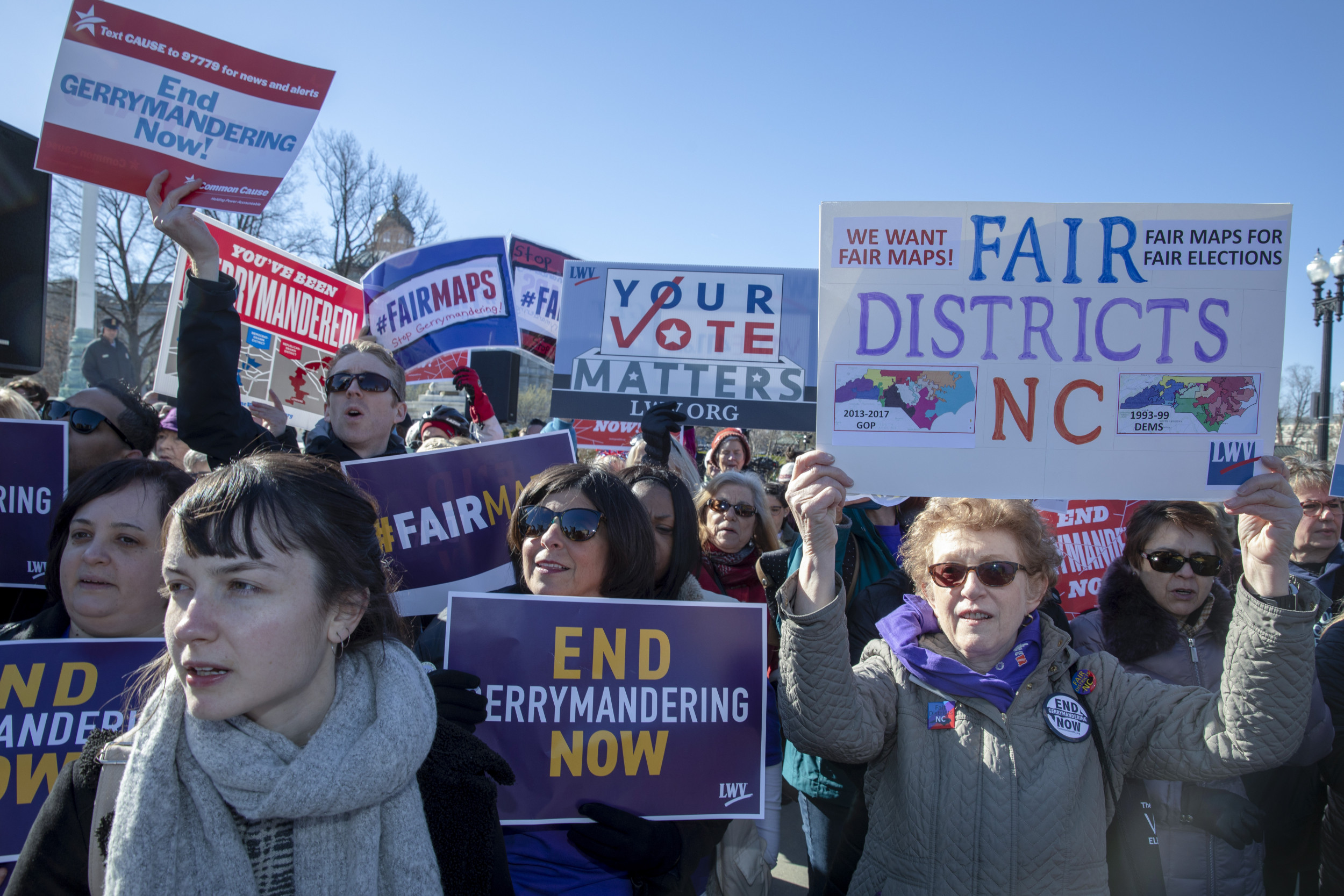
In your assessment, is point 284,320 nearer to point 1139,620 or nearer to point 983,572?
point 983,572

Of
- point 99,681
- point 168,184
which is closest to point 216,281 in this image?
point 168,184

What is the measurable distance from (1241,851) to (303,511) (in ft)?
9.52

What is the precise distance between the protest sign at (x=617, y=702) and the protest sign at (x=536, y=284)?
7789 millimetres

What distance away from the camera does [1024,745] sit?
201 cm

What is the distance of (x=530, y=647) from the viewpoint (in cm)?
227

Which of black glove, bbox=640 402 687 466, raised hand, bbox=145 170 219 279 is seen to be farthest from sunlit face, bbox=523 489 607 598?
raised hand, bbox=145 170 219 279

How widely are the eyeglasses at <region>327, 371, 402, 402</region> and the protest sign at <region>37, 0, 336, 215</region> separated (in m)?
0.71

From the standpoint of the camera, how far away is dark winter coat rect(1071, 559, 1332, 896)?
2479 mm

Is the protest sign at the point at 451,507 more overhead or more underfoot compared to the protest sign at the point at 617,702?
more overhead

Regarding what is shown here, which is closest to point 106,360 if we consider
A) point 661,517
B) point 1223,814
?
point 661,517

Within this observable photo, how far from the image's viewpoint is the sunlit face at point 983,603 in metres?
2.14

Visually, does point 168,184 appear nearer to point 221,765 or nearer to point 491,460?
point 491,460

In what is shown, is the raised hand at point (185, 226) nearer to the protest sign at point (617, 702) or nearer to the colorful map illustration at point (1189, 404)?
the protest sign at point (617, 702)

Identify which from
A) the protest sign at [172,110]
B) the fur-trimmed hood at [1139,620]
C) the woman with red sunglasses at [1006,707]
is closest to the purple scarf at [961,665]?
the woman with red sunglasses at [1006,707]
